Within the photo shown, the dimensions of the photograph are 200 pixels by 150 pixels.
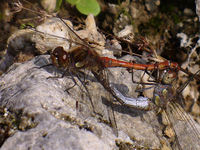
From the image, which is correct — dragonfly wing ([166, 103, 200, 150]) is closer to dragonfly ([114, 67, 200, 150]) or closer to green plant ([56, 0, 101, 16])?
dragonfly ([114, 67, 200, 150])

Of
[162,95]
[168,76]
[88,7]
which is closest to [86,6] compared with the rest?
[88,7]

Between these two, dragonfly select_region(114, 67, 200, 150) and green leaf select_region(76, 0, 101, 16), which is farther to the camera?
green leaf select_region(76, 0, 101, 16)

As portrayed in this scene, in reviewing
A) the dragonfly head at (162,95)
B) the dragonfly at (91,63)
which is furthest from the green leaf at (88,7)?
the dragonfly head at (162,95)

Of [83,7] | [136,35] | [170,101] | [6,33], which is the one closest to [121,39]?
[136,35]

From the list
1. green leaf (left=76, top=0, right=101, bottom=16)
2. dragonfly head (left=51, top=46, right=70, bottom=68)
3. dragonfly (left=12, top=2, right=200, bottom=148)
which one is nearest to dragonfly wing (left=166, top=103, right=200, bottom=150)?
dragonfly (left=12, top=2, right=200, bottom=148)

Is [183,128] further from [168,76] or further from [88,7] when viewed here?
[88,7]

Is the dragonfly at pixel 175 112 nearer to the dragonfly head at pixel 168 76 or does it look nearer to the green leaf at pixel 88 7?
the dragonfly head at pixel 168 76
